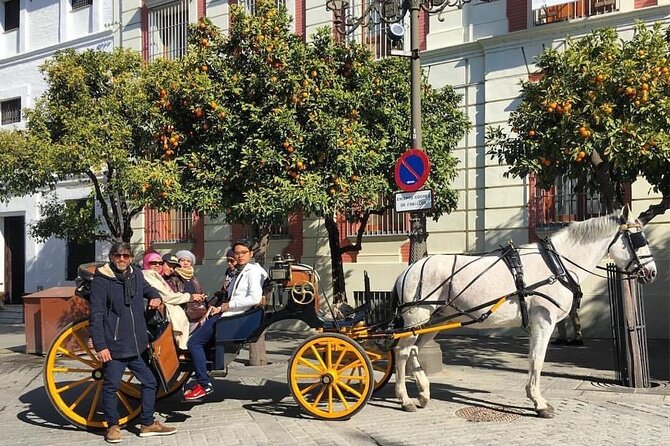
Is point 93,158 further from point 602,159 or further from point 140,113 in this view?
point 602,159

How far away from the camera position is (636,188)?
1243cm

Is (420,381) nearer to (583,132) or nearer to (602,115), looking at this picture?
(583,132)

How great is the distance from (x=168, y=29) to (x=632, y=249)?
14.6 m

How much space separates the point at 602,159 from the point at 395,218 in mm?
6738

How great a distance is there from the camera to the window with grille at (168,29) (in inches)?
711

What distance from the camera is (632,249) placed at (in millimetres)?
7000

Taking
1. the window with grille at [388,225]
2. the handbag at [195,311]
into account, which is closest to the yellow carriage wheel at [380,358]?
the handbag at [195,311]

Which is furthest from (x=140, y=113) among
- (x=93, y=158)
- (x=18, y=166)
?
(x=18, y=166)

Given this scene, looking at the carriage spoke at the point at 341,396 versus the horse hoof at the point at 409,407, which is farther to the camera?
the horse hoof at the point at 409,407

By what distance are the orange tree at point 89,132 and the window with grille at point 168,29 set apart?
4.93m

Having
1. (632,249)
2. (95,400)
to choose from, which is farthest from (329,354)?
(632,249)

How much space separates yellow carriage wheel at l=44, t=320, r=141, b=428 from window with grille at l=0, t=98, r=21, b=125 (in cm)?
1583

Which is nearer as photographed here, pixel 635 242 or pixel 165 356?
pixel 165 356

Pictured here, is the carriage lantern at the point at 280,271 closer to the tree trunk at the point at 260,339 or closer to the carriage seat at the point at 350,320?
the carriage seat at the point at 350,320
